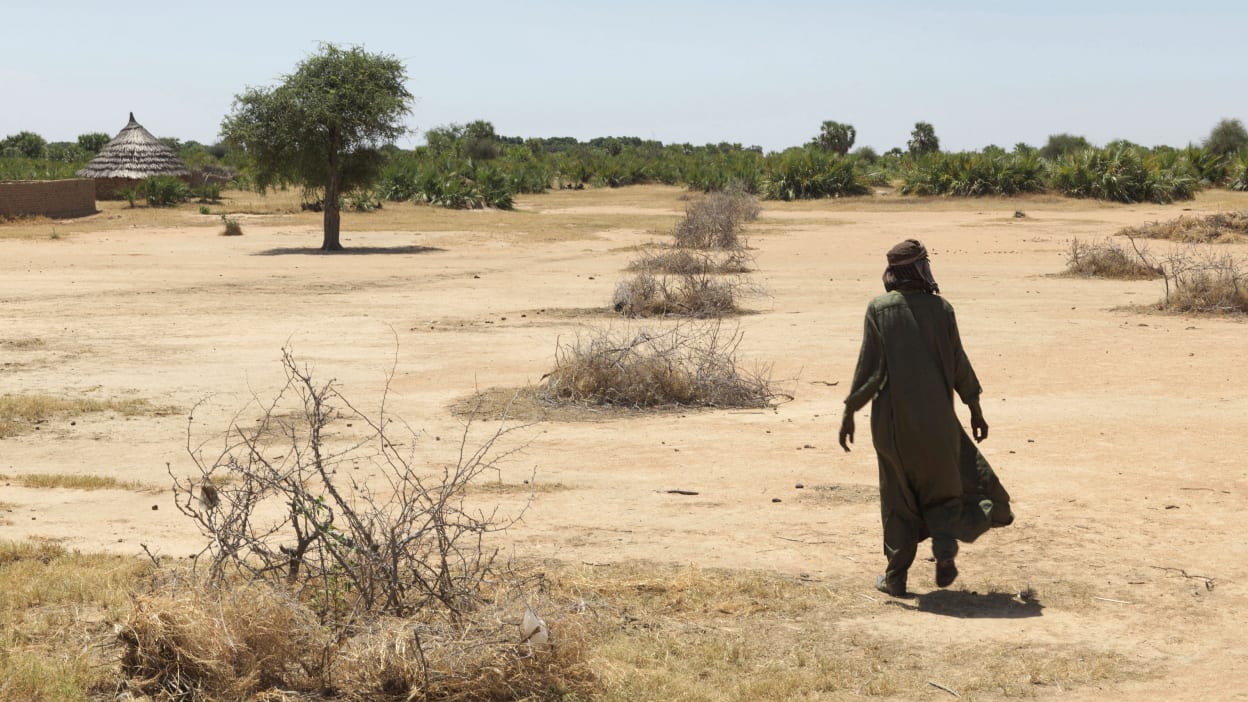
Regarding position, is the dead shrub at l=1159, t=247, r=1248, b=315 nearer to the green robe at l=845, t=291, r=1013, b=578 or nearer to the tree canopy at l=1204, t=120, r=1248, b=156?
the green robe at l=845, t=291, r=1013, b=578

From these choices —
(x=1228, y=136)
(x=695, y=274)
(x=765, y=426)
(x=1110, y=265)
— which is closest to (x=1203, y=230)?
(x=1110, y=265)

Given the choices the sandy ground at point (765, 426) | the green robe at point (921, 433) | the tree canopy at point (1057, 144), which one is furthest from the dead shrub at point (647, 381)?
the tree canopy at point (1057, 144)

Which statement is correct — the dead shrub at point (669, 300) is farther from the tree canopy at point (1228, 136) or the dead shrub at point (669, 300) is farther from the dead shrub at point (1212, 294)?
the tree canopy at point (1228, 136)

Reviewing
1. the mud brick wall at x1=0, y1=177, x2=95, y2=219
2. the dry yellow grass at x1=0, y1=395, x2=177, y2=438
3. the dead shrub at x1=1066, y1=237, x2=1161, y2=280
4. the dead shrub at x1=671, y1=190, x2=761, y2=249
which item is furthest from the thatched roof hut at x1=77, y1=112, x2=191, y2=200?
the dry yellow grass at x1=0, y1=395, x2=177, y2=438

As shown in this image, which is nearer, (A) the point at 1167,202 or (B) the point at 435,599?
(B) the point at 435,599

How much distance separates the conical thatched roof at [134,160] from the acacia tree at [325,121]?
645 inches

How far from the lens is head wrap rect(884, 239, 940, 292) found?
6.11 m

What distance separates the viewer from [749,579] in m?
6.36

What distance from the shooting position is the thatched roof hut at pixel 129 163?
4516 cm

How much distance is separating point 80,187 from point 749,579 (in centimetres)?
3643

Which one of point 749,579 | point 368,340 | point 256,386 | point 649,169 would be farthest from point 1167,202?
point 749,579

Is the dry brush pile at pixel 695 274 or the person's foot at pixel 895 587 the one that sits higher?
the dry brush pile at pixel 695 274

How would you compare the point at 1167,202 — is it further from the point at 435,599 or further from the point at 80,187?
the point at 435,599

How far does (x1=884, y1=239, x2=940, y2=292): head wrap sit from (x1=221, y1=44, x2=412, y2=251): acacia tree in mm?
24803
